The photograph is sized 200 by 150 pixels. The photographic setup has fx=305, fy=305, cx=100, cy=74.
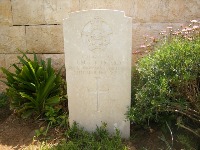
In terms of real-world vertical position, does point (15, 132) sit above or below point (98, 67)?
below

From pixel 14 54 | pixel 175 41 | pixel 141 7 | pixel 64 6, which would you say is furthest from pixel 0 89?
pixel 175 41

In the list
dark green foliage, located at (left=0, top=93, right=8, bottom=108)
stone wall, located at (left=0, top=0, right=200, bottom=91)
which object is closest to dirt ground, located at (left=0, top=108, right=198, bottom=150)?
→ dark green foliage, located at (left=0, top=93, right=8, bottom=108)

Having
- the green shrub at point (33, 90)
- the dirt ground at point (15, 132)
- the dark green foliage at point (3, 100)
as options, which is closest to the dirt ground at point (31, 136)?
the dirt ground at point (15, 132)

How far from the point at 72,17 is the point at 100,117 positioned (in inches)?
47.4

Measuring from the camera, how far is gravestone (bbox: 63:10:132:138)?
3.32 m

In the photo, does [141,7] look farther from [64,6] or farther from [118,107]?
[118,107]

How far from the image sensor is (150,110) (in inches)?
Answer: 126

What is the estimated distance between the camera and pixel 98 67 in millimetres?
3447

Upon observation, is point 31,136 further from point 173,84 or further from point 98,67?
point 173,84

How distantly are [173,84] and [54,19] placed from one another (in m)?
2.37

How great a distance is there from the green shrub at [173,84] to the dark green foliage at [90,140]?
34cm

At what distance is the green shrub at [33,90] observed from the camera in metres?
3.97

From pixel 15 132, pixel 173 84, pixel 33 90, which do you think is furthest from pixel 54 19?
pixel 173 84

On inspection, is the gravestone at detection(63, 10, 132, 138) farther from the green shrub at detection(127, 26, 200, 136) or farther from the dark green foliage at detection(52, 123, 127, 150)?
the green shrub at detection(127, 26, 200, 136)
